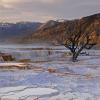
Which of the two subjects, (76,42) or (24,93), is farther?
(76,42)

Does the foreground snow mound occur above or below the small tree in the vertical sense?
below

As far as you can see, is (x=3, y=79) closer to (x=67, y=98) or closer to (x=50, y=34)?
(x=67, y=98)

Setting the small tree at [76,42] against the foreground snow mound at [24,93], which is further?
the small tree at [76,42]

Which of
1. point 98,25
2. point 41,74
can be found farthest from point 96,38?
point 41,74

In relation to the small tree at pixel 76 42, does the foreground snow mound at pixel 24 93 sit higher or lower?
lower

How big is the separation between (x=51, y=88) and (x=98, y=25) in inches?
4261

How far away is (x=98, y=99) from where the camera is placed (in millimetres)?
10336

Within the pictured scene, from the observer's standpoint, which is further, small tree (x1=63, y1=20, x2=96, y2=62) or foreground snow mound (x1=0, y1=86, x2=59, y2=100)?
small tree (x1=63, y1=20, x2=96, y2=62)

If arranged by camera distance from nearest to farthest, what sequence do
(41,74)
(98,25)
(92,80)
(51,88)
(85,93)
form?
1. (85,93)
2. (51,88)
3. (92,80)
4. (41,74)
5. (98,25)

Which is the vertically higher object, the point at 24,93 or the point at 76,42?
the point at 76,42

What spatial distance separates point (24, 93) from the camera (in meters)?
10.9

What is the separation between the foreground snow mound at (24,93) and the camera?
10.4 metres

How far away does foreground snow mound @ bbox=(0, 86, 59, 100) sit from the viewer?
10378 mm

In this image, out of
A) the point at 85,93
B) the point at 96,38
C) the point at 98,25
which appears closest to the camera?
the point at 85,93
